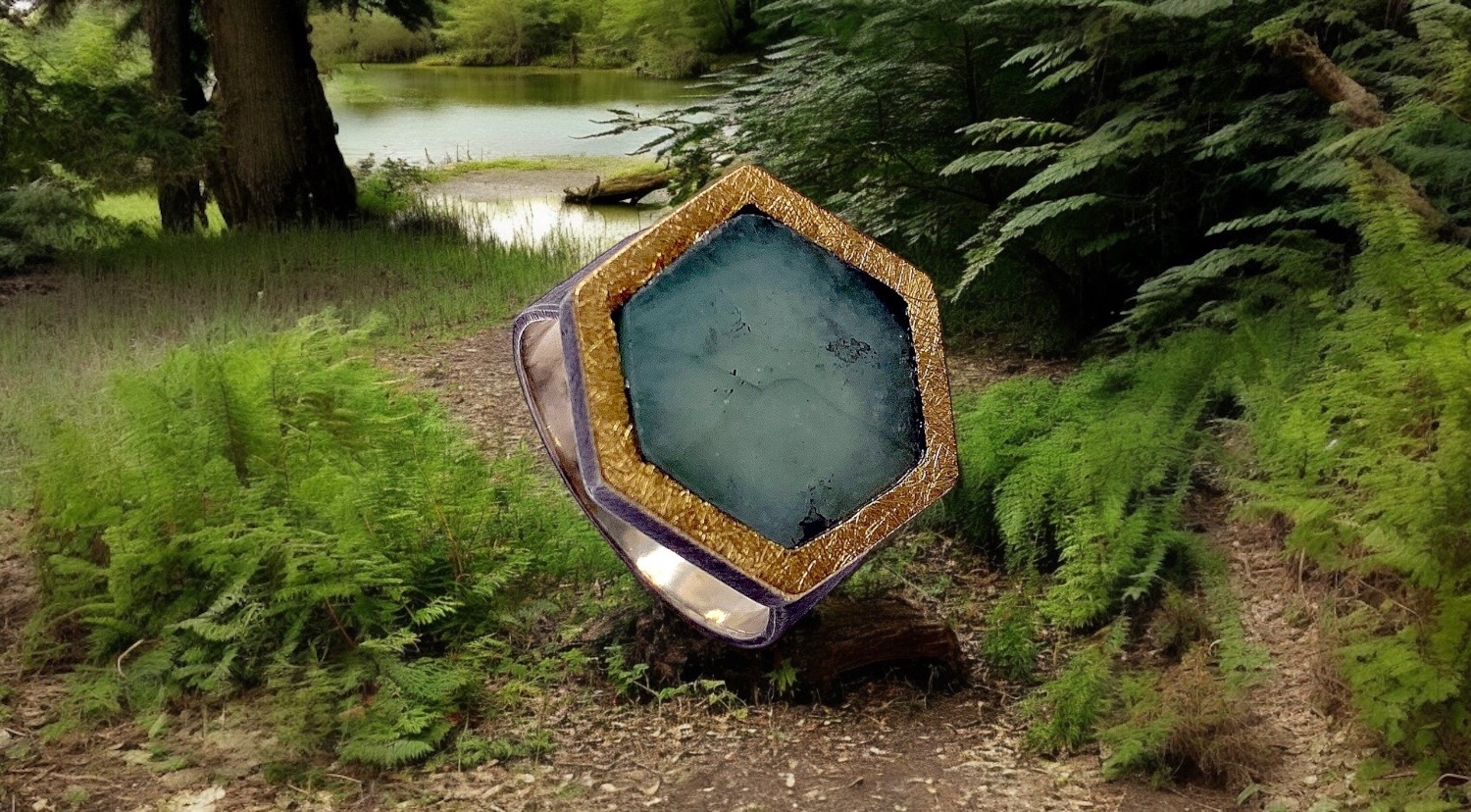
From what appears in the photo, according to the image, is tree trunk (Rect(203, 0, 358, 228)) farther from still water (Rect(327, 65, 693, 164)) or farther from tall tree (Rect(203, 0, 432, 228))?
still water (Rect(327, 65, 693, 164))

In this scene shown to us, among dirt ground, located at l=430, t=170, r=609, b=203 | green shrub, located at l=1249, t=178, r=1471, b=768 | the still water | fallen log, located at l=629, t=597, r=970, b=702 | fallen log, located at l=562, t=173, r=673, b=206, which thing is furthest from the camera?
the still water

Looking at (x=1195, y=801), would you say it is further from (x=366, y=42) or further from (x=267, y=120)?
(x=366, y=42)

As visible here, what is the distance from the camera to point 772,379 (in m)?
2.69

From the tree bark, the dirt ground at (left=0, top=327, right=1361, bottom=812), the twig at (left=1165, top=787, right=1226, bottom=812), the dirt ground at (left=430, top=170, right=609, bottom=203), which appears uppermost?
the tree bark

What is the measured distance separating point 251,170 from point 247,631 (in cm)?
892

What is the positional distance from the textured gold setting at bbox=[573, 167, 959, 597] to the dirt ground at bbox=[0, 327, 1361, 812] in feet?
1.86

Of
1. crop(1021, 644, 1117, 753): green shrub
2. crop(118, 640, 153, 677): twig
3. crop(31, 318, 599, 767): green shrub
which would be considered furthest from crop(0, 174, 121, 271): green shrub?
crop(1021, 644, 1117, 753): green shrub

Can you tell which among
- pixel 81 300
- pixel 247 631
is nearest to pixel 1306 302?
pixel 247 631

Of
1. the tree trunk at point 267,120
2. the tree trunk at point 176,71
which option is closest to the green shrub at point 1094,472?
the tree trunk at point 267,120

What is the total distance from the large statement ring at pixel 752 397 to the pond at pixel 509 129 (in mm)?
8173

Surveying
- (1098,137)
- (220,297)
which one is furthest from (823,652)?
(220,297)

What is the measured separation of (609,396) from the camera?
8.11 feet

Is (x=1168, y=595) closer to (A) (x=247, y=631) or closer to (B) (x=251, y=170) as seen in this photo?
(A) (x=247, y=631)

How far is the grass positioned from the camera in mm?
5734
